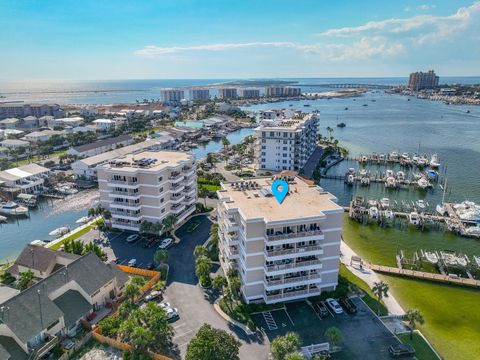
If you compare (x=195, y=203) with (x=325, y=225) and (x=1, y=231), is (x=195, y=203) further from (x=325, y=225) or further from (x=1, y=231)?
(x=1, y=231)

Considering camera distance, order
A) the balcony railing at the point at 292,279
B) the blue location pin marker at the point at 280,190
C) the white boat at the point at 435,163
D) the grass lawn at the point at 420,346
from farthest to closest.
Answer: the white boat at the point at 435,163
the blue location pin marker at the point at 280,190
the balcony railing at the point at 292,279
the grass lawn at the point at 420,346

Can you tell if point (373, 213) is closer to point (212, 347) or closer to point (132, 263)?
point (132, 263)

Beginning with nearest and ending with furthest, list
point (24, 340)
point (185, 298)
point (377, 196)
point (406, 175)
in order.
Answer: point (24, 340) < point (185, 298) < point (377, 196) < point (406, 175)

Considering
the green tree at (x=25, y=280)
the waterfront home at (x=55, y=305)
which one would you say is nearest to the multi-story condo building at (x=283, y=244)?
the waterfront home at (x=55, y=305)

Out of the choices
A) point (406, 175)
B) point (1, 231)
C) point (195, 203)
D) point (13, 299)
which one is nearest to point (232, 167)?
point (195, 203)

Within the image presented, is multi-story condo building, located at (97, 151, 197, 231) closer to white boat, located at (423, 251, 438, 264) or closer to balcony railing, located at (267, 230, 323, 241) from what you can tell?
balcony railing, located at (267, 230, 323, 241)

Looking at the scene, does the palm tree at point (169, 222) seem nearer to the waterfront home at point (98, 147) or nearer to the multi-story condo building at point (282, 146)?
the multi-story condo building at point (282, 146)
